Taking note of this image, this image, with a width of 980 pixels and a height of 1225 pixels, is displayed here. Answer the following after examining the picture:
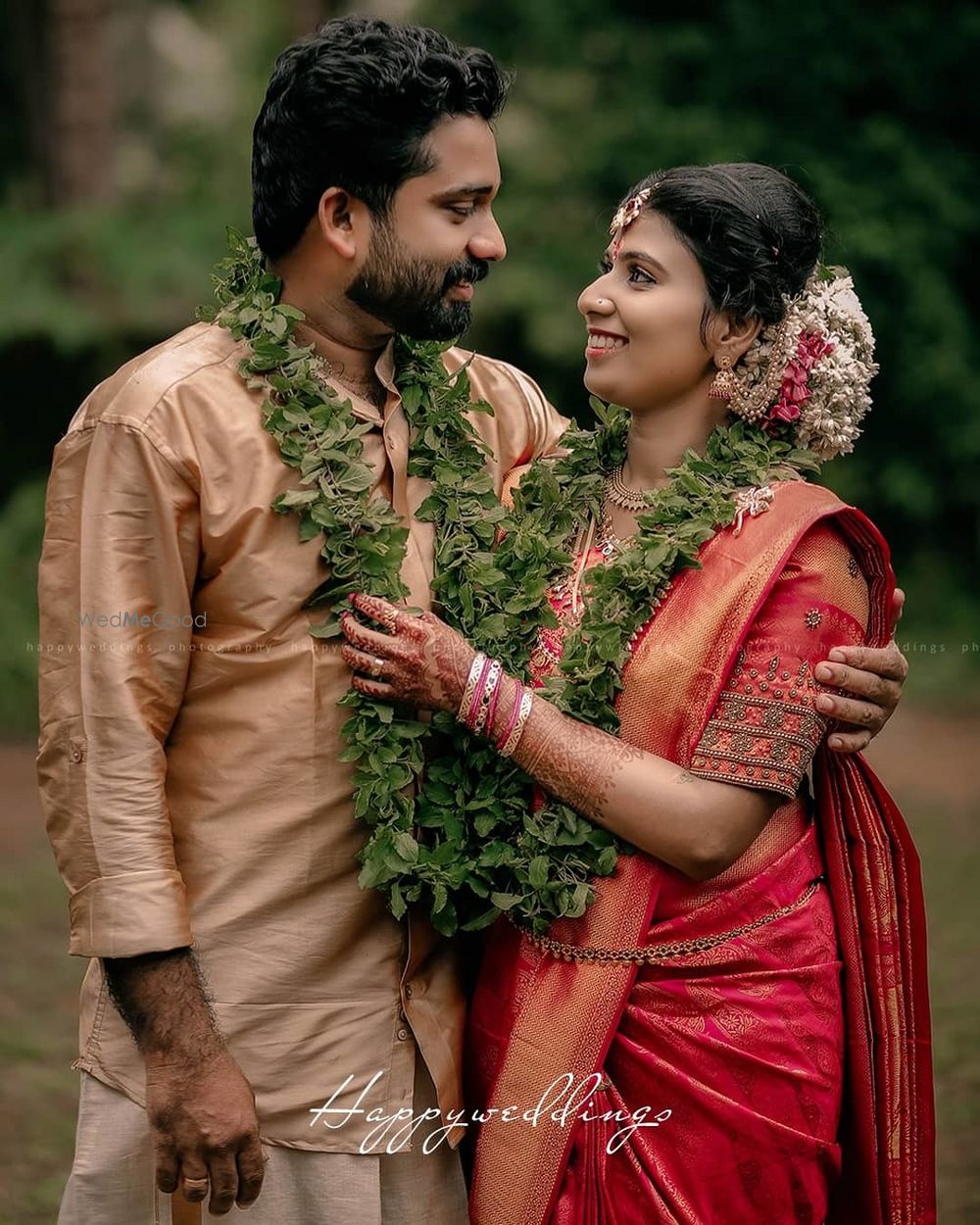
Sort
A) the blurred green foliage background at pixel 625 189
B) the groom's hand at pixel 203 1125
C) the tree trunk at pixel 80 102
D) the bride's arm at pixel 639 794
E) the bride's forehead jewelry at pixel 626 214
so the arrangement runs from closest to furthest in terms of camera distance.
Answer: the groom's hand at pixel 203 1125, the bride's arm at pixel 639 794, the bride's forehead jewelry at pixel 626 214, the blurred green foliage background at pixel 625 189, the tree trunk at pixel 80 102

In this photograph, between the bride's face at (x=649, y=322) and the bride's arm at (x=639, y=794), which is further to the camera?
the bride's face at (x=649, y=322)

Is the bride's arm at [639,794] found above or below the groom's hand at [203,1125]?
above

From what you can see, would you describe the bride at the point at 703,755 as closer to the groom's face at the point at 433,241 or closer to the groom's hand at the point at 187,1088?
the groom's face at the point at 433,241

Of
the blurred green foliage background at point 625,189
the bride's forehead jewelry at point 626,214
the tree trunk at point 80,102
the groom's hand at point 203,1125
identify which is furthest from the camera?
the tree trunk at point 80,102

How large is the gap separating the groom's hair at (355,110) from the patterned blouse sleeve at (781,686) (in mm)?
1015

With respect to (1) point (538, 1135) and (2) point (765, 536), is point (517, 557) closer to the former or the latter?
(2) point (765, 536)

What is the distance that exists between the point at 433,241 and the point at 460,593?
0.65 m

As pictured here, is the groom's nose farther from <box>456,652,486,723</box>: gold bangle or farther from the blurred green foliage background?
the blurred green foliage background

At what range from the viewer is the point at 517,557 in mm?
3027

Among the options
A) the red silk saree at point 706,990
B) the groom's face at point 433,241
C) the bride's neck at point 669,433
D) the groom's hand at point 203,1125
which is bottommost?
the groom's hand at point 203,1125

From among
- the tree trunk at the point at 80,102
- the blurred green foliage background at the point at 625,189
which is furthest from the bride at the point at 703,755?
the tree trunk at the point at 80,102

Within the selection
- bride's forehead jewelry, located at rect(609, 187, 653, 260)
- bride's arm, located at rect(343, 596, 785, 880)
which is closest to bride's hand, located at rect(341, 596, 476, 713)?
bride's arm, located at rect(343, 596, 785, 880)

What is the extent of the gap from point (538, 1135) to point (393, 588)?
102 cm

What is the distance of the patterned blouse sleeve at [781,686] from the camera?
2.82 m
